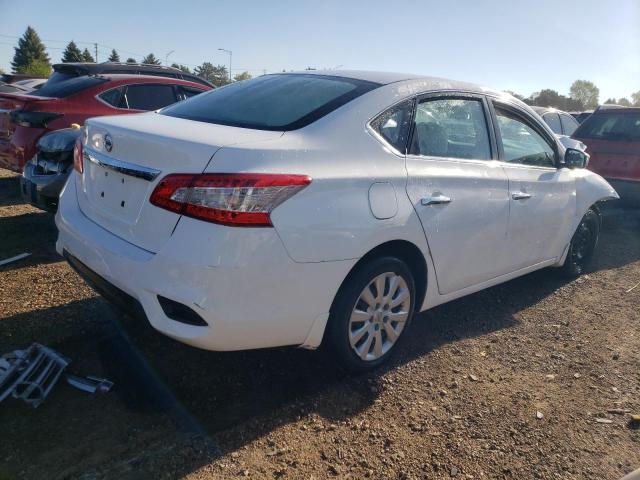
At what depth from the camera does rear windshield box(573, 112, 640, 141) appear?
803cm

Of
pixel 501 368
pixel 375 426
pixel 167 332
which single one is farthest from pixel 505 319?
pixel 167 332

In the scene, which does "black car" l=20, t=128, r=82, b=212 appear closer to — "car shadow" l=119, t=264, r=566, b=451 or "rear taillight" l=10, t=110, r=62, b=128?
"rear taillight" l=10, t=110, r=62, b=128

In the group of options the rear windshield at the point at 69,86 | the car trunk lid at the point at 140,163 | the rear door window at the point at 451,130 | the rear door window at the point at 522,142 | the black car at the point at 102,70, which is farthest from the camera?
the black car at the point at 102,70

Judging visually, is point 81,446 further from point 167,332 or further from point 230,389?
point 230,389

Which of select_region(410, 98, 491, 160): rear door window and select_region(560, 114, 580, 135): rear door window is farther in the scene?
select_region(560, 114, 580, 135): rear door window

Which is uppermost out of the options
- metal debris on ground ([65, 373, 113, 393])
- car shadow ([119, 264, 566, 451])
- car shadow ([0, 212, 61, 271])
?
metal debris on ground ([65, 373, 113, 393])

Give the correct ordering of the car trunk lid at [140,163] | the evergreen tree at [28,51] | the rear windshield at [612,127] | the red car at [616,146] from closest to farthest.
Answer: the car trunk lid at [140,163] → the red car at [616,146] → the rear windshield at [612,127] → the evergreen tree at [28,51]

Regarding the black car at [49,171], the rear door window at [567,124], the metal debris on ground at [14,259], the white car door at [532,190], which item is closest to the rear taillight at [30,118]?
the black car at [49,171]

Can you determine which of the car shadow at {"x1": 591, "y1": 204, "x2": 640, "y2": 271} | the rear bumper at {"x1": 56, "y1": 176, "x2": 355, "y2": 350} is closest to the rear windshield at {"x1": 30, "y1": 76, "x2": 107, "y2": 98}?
the rear bumper at {"x1": 56, "y1": 176, "x2": 355, "y2": 350}

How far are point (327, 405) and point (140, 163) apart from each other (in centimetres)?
154

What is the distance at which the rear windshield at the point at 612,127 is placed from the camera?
316 inches

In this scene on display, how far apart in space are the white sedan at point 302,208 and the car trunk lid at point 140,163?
Result: 0.03ft

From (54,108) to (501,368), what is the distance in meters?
5.39

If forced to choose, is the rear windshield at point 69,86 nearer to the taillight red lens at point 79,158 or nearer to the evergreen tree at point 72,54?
the taillight red lens at point 79,158
